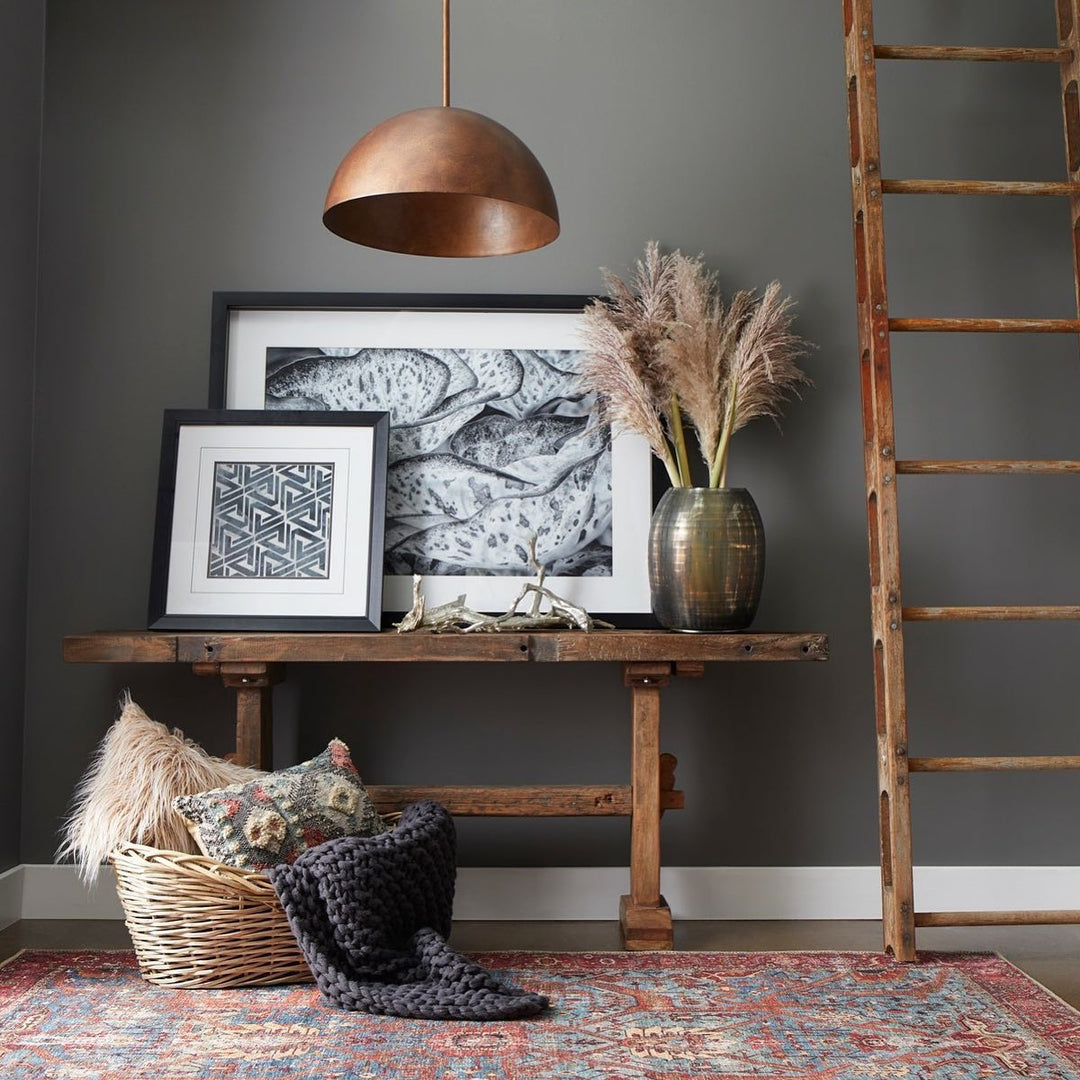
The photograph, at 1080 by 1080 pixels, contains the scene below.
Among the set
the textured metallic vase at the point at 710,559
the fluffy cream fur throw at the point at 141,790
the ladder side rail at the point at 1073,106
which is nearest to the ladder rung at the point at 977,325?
the ladder side rail at the point at 1073,106

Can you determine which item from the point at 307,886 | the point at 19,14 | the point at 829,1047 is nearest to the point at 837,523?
the point at 829,1047

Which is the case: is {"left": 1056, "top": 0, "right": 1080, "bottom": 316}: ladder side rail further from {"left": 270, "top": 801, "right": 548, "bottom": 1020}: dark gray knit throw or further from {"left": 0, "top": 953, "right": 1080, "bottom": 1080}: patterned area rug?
{"left": 270, "top": 801, "right": 548, "bottom": 1020}: dark gray knit throw

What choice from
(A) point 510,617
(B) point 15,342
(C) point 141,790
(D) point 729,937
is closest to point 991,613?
(D) point 729,937

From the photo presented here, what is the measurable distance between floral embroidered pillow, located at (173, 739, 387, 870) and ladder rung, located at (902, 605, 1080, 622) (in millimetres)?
1319

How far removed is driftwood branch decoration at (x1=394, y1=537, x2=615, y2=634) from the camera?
269 cm

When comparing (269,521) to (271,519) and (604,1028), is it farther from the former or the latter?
(604,1028)

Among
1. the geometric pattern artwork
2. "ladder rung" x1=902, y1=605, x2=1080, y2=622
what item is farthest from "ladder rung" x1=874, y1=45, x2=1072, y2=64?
the geometric pattern artwork

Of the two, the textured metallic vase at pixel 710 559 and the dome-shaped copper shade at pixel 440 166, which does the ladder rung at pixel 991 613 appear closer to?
the textured metallic vase at pixel 710 559

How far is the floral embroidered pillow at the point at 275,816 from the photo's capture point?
229cm

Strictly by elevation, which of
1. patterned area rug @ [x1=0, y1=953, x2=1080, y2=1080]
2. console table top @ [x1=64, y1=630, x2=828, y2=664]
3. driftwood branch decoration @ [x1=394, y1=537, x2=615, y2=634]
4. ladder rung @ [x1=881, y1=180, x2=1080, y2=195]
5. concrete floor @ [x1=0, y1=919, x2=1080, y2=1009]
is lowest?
concrete floor @ [x1=0, y1=919, x2=1080, y2=1009]

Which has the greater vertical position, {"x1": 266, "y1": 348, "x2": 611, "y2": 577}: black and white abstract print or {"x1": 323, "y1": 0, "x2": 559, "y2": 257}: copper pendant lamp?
{"x1": 323, "y1": 0, "x2": 559, "y2": 257}: copper pendant lamp

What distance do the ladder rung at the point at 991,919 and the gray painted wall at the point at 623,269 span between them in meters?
0.50

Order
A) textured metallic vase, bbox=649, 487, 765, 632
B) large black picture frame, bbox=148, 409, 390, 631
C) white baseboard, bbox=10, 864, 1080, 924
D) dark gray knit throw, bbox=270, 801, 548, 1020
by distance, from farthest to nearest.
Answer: white baseboard, bbox=10, 864, 1080, 924 → large black picture frame, bbox=148, 409, 390, 631 → textured metallic vase, bbox=649, 487, 765, 632 → dark gray knit throw, bbox=270, 801, 548, 1020

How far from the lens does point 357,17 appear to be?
10.0 ft
